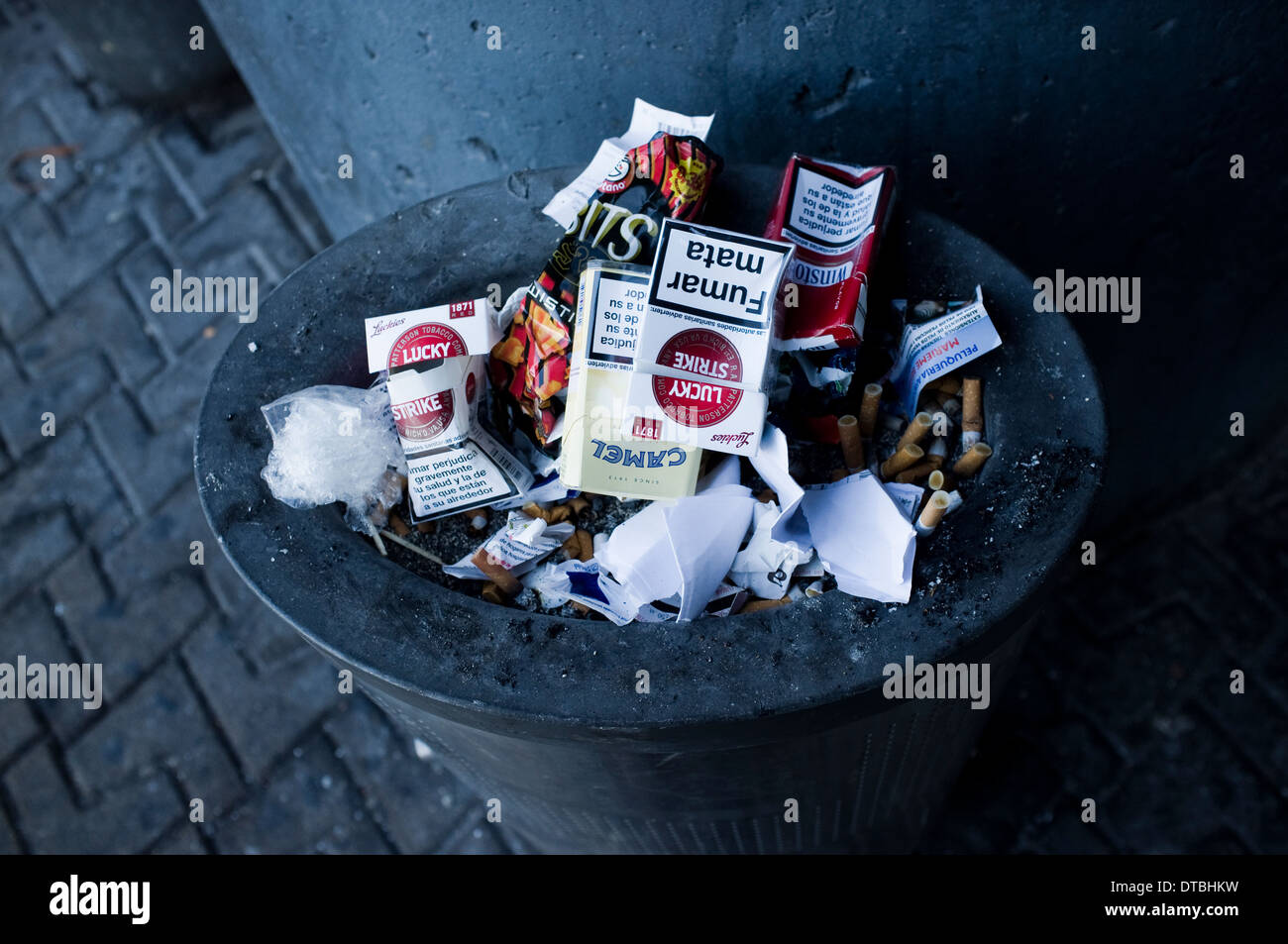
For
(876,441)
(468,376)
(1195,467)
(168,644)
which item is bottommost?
(1195,467)

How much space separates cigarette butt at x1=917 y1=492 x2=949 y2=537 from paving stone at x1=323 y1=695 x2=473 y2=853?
156 cm

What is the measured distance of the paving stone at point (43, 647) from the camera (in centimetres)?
273

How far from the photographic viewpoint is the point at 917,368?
163 cm

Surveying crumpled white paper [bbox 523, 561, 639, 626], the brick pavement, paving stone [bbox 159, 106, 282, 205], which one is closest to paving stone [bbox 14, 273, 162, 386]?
the brick pavement

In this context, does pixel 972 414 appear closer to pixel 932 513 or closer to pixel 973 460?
pixel 973 460

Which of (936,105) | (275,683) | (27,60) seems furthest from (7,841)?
(27,60)

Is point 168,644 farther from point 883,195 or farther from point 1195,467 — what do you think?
point 1195,467

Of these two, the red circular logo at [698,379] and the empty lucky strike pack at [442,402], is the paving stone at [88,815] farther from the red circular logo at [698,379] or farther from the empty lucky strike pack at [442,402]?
the red circular logo at [698,379]

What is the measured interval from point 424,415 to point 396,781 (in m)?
1.38

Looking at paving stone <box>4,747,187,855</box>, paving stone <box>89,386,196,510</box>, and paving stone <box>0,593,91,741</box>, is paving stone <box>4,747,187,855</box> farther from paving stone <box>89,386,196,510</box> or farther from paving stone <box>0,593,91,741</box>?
paving stone <box>89,386,196,510</box>

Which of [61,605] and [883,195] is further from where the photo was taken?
[61,605]

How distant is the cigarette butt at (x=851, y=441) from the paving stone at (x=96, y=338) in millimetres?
2440
